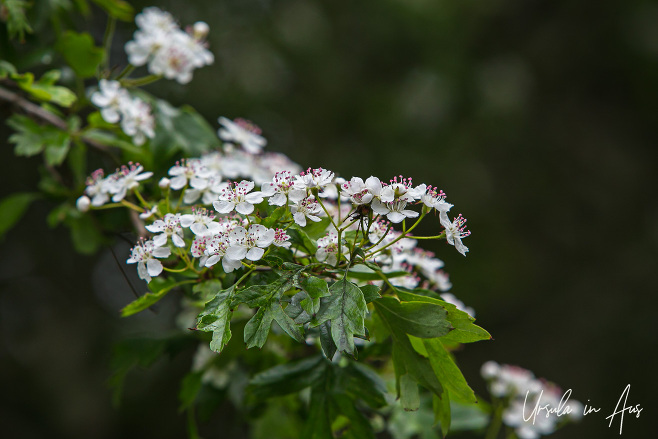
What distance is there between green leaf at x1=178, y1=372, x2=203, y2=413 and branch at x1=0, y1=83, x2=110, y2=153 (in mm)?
744

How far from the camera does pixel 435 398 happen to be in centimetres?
118

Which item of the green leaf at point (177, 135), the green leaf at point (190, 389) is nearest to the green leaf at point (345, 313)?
the green leaf at point (190, 389)

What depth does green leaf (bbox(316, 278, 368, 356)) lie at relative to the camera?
0.96 metres

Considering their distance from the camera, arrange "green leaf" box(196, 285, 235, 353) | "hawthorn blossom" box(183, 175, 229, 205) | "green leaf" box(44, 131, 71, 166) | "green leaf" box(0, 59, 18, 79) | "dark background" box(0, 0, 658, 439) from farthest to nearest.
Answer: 1. "dark background" box(0, 0, 658, 439)
2. "green leaf" box(44, 131, 71, 166)
3. "green leaf" box(0, 59, 18, 79)
4. "hawthorn blossom" box(183, 175, 229, 205)
5. "green leaf" box(196, 285, 235, 353)

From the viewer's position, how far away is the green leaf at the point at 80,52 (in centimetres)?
175

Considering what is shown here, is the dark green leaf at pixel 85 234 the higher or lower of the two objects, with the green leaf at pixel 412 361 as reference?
lower

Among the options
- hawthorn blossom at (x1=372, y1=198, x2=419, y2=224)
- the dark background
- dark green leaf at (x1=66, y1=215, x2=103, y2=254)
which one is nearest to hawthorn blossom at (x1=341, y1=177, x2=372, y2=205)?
hawthorn blossom at (x1=372, y1=198, x2=419, y2=224)

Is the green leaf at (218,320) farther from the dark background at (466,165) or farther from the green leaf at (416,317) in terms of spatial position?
the dark background at (466,165)

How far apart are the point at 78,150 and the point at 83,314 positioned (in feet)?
10.8

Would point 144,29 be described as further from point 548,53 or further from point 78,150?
point 548,53

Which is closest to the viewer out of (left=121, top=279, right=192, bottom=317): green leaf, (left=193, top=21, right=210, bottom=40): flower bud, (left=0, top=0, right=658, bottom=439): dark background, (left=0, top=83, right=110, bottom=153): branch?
(left=121, top=279, right=192, bottom=317): green leaf

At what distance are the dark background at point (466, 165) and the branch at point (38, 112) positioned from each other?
2100 mm

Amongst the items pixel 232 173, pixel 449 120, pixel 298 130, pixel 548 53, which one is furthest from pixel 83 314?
pixel 548 53

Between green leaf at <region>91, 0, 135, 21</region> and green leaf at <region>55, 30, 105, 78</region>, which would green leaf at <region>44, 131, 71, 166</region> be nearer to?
green leaf at <region>55, 30, 105, 78</region>
